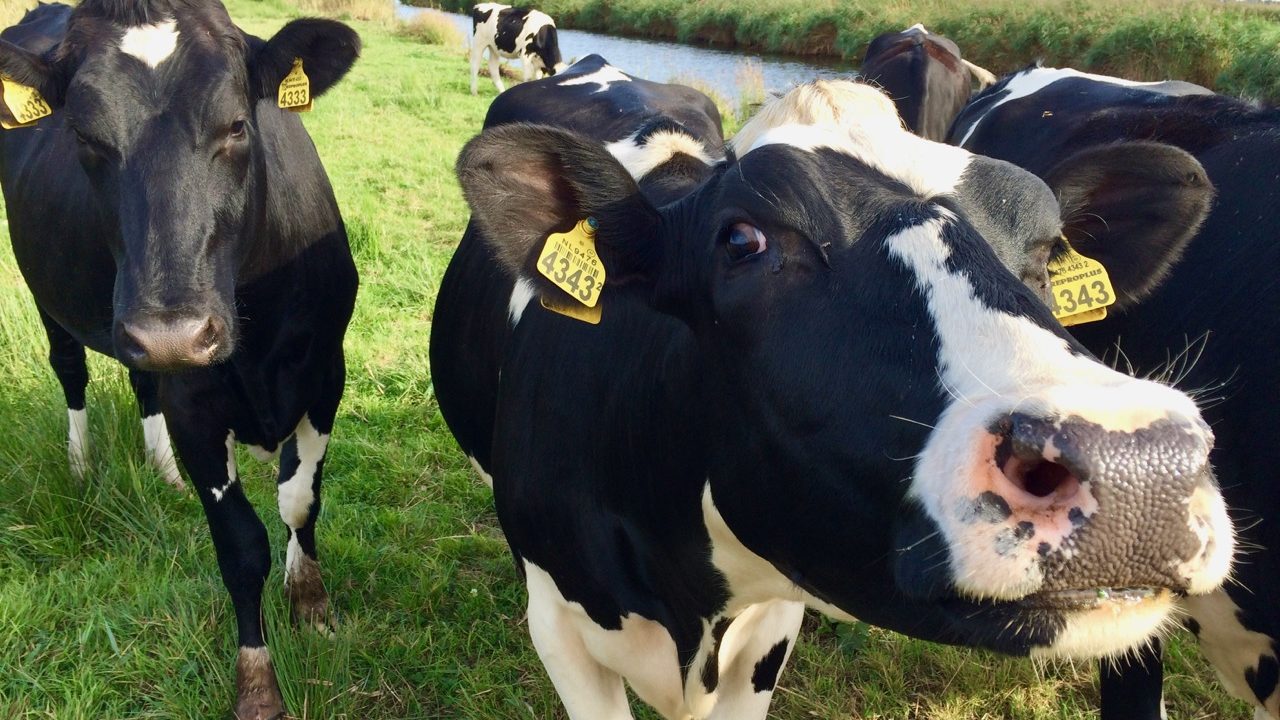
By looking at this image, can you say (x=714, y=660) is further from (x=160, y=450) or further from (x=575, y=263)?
(x=160, y=450)

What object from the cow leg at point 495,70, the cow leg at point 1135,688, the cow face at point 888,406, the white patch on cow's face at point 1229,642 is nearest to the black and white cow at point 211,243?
the cow face at point 888,406

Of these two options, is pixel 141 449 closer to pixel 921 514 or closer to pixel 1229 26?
pixel 921 514

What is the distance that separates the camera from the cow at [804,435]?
1.29m

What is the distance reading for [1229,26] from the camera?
17266mm

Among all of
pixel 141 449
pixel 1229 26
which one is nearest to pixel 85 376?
pixel 141 449

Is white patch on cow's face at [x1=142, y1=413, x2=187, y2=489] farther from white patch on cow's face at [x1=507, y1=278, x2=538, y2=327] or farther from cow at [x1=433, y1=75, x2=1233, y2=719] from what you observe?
cow at [x1=433, y1=75, x2=1233, y2=719]

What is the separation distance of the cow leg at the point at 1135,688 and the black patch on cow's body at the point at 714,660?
110 centimetres

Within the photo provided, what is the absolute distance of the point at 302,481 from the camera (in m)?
3.82

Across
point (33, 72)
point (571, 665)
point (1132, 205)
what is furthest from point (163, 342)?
point (1132, 205)

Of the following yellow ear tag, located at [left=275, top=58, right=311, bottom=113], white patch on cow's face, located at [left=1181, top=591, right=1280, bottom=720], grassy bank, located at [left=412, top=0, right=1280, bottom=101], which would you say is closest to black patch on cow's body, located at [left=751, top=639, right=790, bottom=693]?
white patch on cow's face, located at [left=1181, top=591, right=1280, bottom=720]

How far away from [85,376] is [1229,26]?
18.9 m

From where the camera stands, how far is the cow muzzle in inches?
107

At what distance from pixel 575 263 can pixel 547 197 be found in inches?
6.4

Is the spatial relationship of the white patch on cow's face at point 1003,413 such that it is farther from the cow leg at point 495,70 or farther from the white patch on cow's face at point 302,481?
the cow leg at point 495,70
